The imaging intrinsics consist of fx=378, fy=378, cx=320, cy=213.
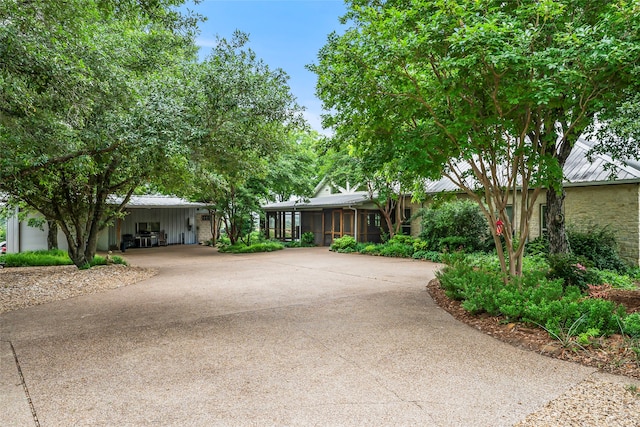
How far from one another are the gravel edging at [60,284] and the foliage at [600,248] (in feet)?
39.2

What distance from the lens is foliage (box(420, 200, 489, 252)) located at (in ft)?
44.8

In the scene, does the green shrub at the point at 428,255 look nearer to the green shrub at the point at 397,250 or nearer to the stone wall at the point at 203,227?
the green shrub at the point at 397,250

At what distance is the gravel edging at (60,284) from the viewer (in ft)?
23.2

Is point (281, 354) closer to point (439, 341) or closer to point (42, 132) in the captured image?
point (439, 341)

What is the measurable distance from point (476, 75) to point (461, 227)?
375 inches

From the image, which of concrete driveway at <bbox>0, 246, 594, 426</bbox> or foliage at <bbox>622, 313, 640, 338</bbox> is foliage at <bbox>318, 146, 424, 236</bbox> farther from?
foliage at <bbox>622, 313, 640, 338</bbox>

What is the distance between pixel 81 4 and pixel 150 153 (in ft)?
8.13

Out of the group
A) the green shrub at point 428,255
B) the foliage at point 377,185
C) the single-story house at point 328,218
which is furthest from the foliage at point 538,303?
the single-story house at point 328,218

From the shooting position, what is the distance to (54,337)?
4770 mm

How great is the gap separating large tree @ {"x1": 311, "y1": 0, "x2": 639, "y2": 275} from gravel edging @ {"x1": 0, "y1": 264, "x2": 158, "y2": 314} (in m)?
6.29

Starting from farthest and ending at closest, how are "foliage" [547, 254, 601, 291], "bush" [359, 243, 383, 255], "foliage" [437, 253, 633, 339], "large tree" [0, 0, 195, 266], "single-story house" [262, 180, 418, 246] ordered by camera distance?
"single-story house" [262, 180, 418, 246] < "bush" [359, 243, 383, 255] < "foliage" [547, 254, 601, 291] < "large tree" [0, 0, 195, 266] < "foliage" [437, 253, 633, 339]

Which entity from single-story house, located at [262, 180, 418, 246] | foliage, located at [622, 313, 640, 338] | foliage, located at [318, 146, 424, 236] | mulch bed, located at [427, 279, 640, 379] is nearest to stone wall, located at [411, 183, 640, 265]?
foliage, located at [318, 146, 424, 236]

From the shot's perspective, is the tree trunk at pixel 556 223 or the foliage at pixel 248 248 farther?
the foliage at pixel 248 248

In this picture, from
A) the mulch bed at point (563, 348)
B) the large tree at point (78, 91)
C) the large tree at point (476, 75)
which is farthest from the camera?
the large tree at point (78, 91)
